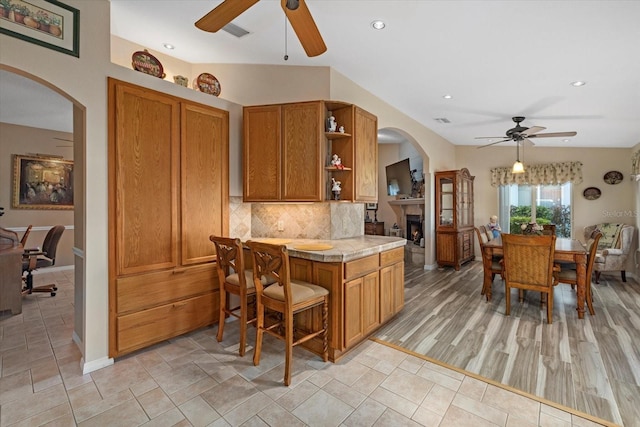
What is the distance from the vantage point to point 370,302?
2.87 m

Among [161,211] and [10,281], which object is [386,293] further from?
[10,281]

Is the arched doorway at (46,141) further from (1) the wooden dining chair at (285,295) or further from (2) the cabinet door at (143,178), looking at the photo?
(1) the wooden dining chair at (285,295)

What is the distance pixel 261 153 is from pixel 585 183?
6.68 meters

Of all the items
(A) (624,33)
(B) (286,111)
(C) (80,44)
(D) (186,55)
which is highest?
(D) (186,55)

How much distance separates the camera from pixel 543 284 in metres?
3.39

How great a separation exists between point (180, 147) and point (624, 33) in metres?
3.86

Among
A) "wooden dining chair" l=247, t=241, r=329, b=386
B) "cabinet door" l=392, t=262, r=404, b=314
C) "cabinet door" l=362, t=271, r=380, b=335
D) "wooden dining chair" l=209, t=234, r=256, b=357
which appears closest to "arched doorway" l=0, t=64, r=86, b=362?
"wooden dining chair" l=209, t=234, r=256, b=357

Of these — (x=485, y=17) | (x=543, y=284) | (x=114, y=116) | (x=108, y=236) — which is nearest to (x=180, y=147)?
(x=114, y=116)

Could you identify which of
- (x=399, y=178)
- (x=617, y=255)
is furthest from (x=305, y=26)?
(x=617, y=255)

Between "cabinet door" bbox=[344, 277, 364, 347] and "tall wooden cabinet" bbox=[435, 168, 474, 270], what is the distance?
156 inches

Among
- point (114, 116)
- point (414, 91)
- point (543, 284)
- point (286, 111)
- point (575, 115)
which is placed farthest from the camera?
point (575, 115)

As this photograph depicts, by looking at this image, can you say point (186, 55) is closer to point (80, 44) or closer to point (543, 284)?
point (80, 44)

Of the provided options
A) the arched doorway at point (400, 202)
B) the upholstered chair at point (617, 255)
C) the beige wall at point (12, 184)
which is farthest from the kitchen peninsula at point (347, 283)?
the beige wall at point (12, 184)

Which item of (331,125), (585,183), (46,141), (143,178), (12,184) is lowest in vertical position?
(143,178)
